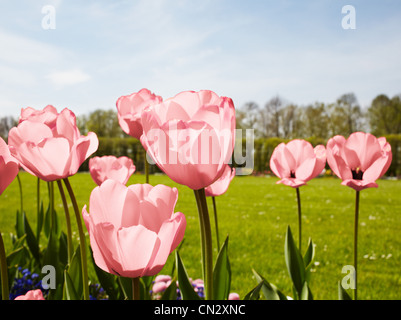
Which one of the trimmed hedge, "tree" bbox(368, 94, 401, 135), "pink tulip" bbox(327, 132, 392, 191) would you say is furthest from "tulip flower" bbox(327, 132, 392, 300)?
"tree" bbox(368, 94, 401, 135)

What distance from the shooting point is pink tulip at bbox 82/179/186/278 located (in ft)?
2.18

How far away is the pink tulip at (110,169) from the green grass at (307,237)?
2114 mm

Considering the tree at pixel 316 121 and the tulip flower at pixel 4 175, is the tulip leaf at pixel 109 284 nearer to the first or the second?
the tulip flower at pixel 4 175

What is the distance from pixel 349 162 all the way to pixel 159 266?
1028 millimetres

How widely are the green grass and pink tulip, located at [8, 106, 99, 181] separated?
2.52 m

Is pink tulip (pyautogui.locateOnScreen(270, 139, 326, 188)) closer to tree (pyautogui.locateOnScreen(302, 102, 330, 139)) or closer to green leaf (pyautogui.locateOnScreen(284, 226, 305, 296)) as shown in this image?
Result: green leaf (pyautogui.locateOnScreen(284, 226, 305, 296))

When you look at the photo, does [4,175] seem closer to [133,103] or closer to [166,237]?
[166,237]

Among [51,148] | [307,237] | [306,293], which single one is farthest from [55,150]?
[307,237]

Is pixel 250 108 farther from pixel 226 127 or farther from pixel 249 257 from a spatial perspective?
pixel 226 127

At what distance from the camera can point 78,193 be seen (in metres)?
9.65

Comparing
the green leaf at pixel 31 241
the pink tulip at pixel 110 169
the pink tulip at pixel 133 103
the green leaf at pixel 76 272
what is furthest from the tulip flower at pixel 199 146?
the green leaf at pixel 31 241

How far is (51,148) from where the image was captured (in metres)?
0.94

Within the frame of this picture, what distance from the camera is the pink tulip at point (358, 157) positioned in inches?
54.9
